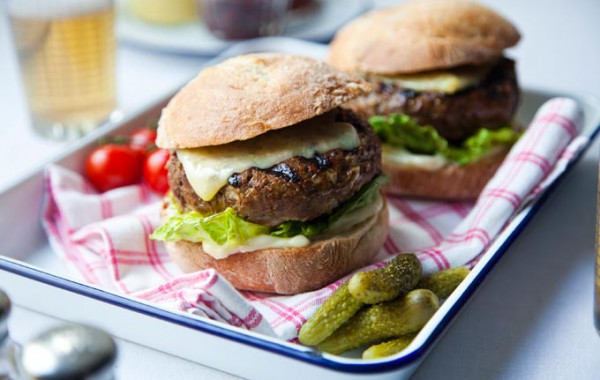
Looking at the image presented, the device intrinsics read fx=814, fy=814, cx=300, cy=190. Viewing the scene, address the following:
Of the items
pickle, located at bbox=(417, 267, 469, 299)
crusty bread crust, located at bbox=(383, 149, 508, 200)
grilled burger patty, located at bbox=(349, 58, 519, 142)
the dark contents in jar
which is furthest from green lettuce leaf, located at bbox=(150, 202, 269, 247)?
the dark contents in jar

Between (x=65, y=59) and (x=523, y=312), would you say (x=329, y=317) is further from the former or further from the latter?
(x=65, y=59)

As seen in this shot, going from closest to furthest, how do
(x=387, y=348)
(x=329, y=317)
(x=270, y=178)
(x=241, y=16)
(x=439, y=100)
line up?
(x=387, y=348), (x=329, y=317), (x=270, y=178), (x=439, y=100), (x=241, y=16)

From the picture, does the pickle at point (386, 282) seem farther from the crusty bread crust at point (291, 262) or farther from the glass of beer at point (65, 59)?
the glass of beer at point (65, 59)

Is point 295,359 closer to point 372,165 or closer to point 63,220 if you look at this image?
point 372,165

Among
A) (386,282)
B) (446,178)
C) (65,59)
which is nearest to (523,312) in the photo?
(386,282)

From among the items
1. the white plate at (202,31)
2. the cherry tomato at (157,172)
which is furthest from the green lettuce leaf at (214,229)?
the white plate at (202,31)

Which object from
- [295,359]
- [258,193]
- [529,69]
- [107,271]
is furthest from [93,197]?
[529,69]

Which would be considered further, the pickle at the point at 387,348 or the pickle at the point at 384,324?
the pickle at the point at 384,324
